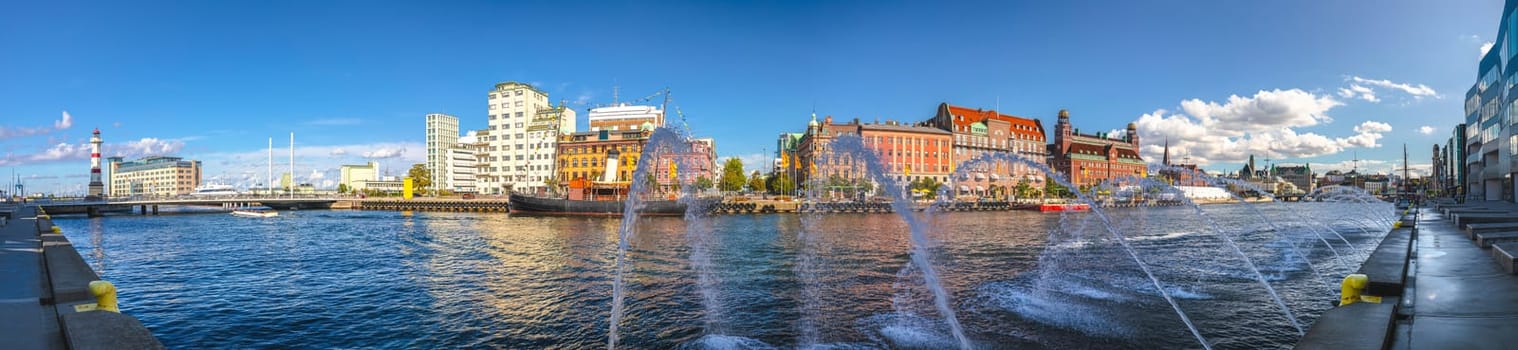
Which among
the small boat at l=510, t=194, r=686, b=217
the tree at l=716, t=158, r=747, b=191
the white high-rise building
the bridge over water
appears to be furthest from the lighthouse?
the tree at l=716, t=158, r=747, b=191

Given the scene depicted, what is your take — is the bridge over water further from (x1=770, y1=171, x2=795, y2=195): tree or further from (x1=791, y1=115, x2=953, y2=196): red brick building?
(x1=791, y1=115, x2=953, y2=196): red brick building

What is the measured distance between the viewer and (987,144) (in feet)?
489

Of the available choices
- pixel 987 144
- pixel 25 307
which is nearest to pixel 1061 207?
pixel 987 144

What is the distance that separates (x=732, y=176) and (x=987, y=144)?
6370cm

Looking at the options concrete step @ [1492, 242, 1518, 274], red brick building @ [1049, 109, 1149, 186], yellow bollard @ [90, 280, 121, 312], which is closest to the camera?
yellow bollard @ [90, 280, 121, 312]

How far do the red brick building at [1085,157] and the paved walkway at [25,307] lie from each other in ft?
591

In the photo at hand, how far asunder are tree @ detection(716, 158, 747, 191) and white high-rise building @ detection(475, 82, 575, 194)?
152 feet

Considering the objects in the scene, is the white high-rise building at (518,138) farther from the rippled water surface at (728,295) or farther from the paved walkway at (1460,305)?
the paved walkway at (1460,305)

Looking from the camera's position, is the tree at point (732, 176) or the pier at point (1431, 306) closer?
the pier at point (1431, 306)

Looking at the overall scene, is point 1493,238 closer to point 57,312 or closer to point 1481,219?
point 1481,219

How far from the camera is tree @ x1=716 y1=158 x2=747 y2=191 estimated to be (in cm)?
12512

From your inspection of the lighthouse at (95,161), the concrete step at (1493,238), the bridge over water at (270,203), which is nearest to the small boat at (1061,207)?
the concrete step at (1493,238)

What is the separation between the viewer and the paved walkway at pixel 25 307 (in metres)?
9.62

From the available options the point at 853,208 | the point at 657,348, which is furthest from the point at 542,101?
the point at 657,348
